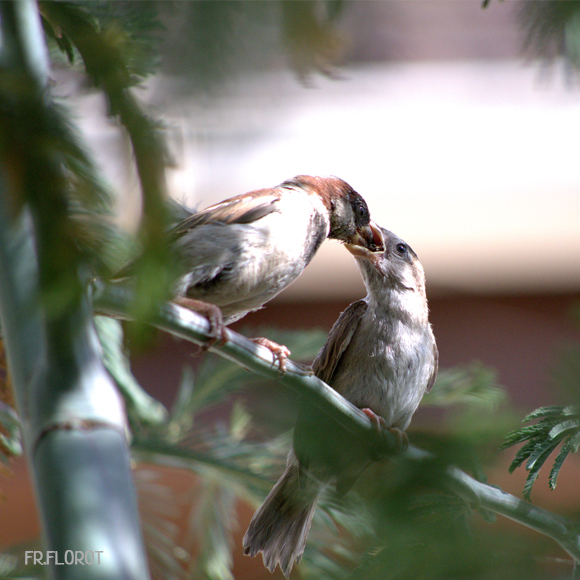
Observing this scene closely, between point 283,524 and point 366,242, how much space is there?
1.02 meters

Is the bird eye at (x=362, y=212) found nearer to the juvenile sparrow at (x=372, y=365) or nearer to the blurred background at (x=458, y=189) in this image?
the juvenile sparrow at (x=372, y=365)

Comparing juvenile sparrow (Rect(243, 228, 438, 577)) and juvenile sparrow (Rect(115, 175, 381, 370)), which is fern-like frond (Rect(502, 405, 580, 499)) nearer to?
juvenile sparrow (Rect(115, 175, 381, 370))

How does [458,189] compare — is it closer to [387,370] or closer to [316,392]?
[387,370]

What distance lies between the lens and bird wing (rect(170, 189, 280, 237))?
5.56 feet

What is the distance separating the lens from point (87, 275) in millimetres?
538

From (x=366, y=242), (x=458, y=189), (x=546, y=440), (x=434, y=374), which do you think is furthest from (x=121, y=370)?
(x=458, y=189)

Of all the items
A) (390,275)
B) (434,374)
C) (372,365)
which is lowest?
(434,374)

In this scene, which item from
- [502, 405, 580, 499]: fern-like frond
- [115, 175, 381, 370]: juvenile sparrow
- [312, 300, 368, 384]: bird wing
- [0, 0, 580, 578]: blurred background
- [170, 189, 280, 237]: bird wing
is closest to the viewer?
[502, 405, 580, 499]: fern-like frond

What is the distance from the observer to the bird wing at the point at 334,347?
7.29ft

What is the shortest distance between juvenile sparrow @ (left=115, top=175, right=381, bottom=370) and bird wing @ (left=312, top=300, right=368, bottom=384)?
0.33 m

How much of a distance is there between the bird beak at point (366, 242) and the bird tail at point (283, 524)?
0.86 metres

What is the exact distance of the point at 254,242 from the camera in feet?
5.34

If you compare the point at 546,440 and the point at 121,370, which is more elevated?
the point at 546,440

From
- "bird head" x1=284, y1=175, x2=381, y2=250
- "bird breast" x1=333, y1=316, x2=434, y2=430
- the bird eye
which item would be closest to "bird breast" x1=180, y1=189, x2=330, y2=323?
"bird head" x1=284, y1=175, x2=381, y2=250
